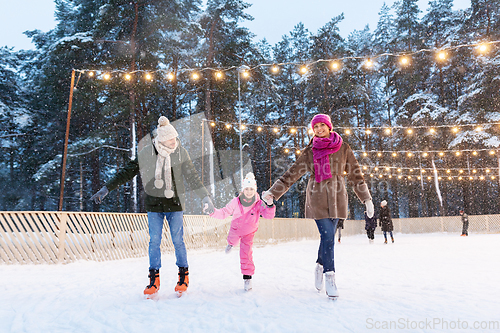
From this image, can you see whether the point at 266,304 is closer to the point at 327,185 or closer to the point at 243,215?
the point at 243,215

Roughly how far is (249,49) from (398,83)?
1593 centimetres

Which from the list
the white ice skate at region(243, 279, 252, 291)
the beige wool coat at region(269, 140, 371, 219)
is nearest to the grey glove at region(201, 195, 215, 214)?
the beige wool coat at region(269, 140, 371, 219)

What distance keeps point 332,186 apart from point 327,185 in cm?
5

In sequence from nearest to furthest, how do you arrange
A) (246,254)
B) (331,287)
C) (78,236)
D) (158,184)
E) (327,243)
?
(331,287)
(327,243)
(158,184)
(246,254)
(78,236)

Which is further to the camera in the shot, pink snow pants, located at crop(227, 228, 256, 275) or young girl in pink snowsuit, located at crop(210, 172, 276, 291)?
young girl in pink snowsuit, located at crop(210, 172, 276, 291)

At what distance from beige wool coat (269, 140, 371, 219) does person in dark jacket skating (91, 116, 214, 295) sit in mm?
991

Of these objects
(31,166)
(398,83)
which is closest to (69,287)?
(31,166)

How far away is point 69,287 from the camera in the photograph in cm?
420

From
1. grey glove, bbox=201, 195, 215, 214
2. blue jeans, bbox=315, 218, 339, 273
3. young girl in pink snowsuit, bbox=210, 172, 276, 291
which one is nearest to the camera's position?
blue jeans, bbox=315, 218, 339, 273

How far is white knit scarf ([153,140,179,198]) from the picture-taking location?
11.2ft

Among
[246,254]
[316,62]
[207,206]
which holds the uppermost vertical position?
[316,62]

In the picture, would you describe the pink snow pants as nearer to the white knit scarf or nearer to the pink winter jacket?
the pink winter jacket

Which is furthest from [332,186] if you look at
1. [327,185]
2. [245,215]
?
[245,215]

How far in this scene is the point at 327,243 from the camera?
3229mm
